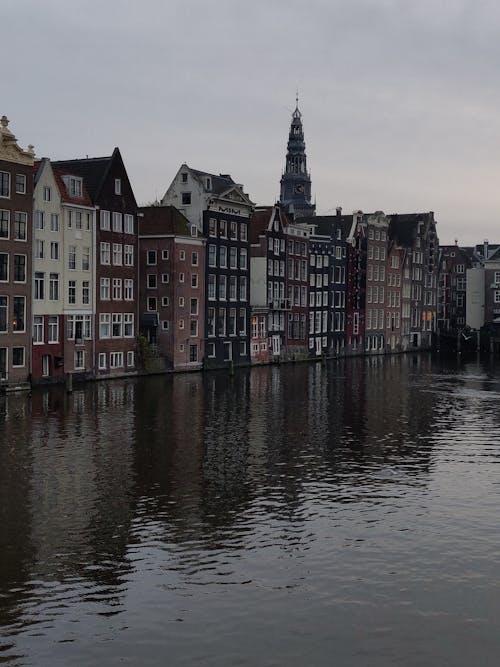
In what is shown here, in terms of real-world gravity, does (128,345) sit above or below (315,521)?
above

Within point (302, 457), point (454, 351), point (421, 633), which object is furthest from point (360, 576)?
point (454, 351)

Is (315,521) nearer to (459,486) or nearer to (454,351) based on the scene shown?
(459,486)

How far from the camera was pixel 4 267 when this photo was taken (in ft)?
247

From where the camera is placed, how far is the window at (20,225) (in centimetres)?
7662

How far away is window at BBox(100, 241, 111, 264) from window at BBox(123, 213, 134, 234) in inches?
142

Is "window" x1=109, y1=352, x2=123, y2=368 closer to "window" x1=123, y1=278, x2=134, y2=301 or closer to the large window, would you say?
"window" x1=123, y1=278, x2=134, y2=301

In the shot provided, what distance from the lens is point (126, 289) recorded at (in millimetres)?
93875

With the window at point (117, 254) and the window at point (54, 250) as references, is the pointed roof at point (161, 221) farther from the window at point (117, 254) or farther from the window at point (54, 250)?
the window at point (54, 250)

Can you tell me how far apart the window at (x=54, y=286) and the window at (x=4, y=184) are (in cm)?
946

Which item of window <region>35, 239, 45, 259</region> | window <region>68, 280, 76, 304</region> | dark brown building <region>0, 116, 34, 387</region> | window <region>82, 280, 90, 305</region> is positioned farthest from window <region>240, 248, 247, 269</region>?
dark brown building <region>0, 116, 34, 387</region>

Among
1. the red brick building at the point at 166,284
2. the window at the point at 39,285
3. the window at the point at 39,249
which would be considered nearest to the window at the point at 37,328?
the window at the point at 39,285

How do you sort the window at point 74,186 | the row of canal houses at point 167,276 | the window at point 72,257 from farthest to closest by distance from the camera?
the window at point 74,186 → the window at point 72,257 → the row of canal houses at point 167,276

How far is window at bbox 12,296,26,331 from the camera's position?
76.3 meters

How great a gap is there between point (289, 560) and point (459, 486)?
14351 millimetres
